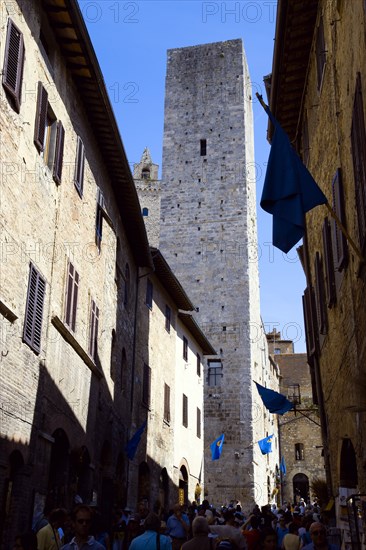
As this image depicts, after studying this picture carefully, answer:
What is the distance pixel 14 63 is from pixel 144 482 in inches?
519

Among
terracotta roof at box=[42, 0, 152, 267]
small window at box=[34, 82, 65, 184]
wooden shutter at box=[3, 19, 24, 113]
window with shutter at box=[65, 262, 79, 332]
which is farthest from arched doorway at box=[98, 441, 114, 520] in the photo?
wooden shutter at box=[3, 19, 24, 113]

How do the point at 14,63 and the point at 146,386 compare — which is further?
the point at 146,386

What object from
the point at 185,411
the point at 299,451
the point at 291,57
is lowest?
the point at 185,411

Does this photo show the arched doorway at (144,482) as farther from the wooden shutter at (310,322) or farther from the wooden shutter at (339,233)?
the wooden shutter at (339,233)

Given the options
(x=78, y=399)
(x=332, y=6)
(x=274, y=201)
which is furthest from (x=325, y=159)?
(x=78, y=399)

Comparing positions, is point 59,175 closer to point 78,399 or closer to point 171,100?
point 78,399

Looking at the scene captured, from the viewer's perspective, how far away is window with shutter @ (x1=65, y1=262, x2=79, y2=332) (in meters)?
12.2

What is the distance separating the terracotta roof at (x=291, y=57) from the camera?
1098cm

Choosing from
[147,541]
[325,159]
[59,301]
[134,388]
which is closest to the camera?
[147,541]

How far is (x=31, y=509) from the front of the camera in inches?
386

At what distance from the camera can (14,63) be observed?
9719 millimetres

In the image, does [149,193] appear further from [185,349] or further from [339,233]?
[339,233]

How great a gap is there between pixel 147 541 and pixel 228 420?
26.3 meters

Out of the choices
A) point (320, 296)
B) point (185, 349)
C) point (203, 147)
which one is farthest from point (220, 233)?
point (320, 296)
